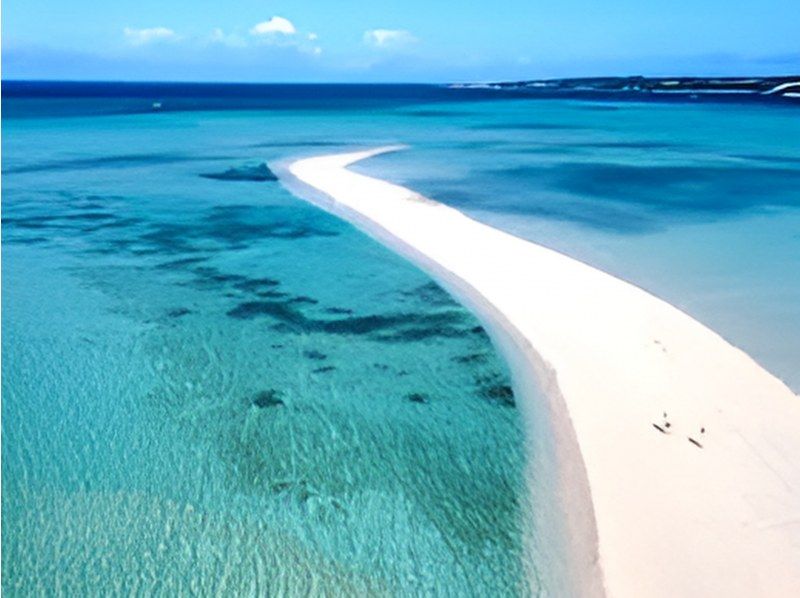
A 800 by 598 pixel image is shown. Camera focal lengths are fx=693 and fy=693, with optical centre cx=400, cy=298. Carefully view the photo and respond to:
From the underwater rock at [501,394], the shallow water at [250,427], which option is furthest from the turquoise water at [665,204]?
the shallow water at [250,427]

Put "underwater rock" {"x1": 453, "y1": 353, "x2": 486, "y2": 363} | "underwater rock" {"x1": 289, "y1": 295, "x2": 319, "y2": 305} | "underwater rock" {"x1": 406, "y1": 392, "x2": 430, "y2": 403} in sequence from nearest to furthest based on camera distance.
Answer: "underwater rock" {"x1": 406, "y1": 392, "x2": 430, "y2": 403} → "underwater rock" {"x1": 453, "y1": 353, "x2": 486, "y2": 363} → "underwater rock" {"x1": 289, "y1": 295, "x2": 319, "y2": 305}

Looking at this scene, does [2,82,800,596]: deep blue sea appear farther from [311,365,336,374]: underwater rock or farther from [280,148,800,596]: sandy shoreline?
[280,148,800,596]: sandy shoreline

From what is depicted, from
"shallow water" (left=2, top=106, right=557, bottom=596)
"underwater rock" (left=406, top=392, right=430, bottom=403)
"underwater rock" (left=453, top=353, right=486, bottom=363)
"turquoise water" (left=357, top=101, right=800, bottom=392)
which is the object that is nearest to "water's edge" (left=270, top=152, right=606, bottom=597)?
"shallow water" (left=2, top=106, right=557, bottom=596)

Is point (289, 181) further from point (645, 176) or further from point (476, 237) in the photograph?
point (645, 176)

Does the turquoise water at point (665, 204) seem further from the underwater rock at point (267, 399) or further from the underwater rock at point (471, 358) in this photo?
the underwater rock at point (267, 399)

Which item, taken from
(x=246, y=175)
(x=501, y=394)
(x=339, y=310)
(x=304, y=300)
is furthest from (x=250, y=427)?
(x=246, y=175)

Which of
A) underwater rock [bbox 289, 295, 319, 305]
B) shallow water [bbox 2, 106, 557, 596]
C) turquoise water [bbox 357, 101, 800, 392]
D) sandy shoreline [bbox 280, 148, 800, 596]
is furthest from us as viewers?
underwater rock [bbox 289, 295, 319, 305]

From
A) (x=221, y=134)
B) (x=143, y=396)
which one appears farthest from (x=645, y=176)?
(x=221, y=134)

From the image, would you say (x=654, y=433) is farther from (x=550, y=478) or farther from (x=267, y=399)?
(x=267, y=399)
